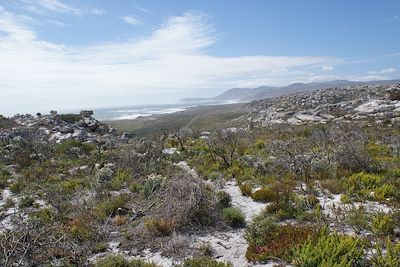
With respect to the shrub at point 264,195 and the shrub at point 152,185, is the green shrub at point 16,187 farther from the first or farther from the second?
the shrub at point 264,195

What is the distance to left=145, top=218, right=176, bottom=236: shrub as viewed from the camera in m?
8.84

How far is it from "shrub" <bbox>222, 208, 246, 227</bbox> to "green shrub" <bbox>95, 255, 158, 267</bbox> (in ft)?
9.62

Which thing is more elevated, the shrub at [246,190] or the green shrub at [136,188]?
the green shrub at [136,188]

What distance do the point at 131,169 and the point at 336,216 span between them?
31.6 feet

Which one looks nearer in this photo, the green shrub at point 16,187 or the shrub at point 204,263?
the shrub at point 204,263

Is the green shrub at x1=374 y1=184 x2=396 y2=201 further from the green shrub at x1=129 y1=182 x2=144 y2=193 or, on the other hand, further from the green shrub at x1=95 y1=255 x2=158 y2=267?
the green shrub at x1=129 y1=182 x2=144 y2=193

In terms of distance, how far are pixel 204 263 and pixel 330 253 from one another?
2.41 m

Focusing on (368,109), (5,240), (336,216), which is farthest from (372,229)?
(368,109)

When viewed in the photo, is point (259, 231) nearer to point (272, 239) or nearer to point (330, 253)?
point (272, 239)

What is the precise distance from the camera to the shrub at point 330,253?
611cm

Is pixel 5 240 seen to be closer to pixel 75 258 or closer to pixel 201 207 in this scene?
pixel 75 258

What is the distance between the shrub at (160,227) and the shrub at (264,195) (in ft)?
11.2

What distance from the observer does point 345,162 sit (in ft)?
44.2

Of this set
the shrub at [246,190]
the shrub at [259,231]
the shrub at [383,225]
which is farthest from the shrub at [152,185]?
the shrub at [383,225]
